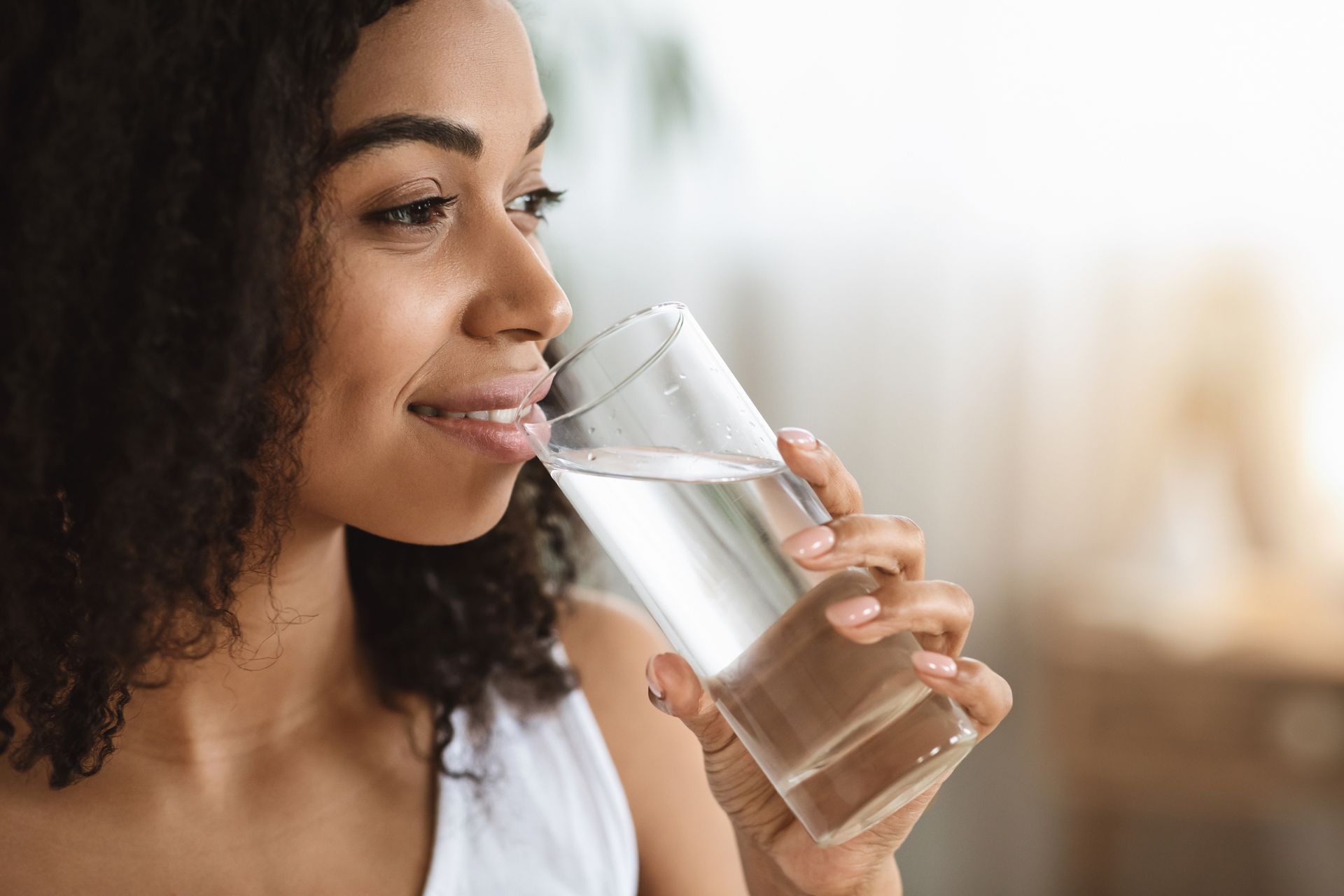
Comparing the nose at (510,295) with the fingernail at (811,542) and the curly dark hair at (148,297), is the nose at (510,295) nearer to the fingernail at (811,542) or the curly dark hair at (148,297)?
the curly dark hair at (148,297)

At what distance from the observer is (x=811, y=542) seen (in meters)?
0.73

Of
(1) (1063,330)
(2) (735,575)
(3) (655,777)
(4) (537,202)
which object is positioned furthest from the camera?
(1) (1063,330)

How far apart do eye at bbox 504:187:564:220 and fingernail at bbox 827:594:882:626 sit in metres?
0.52

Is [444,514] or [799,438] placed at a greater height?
[799,438]

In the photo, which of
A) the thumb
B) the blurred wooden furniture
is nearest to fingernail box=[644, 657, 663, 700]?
the thumb

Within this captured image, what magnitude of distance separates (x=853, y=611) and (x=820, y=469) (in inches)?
4.2

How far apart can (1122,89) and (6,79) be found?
2.41m

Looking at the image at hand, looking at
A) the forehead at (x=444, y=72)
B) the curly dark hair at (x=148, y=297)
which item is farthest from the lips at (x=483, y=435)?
the forehead at (x=444, y=72)

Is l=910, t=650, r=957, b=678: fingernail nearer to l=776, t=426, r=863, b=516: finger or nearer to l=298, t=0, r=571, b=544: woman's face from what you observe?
l=776, t=426, r=863, b=516: finger

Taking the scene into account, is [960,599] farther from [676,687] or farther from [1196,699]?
[1196,699]

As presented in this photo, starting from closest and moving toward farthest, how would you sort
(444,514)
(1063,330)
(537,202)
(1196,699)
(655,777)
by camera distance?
(444,514) → (537,202) → (655,777) → (1196,699) → (1063,330)

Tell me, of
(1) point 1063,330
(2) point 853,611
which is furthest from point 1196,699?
(2) point 853,611

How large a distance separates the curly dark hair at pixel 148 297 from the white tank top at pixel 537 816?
0.33 meters

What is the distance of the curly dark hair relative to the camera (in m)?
0.78
